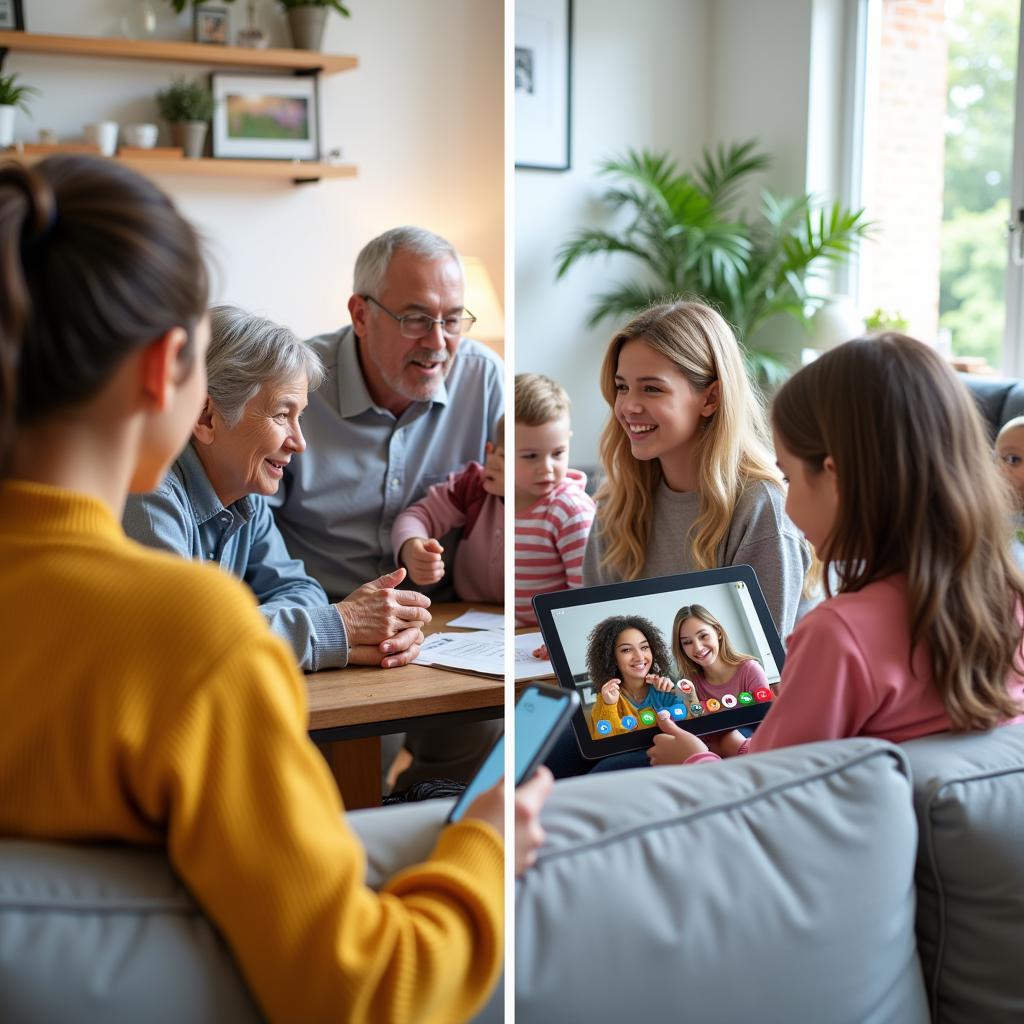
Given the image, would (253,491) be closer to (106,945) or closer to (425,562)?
(425,562)

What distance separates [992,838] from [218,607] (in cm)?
53

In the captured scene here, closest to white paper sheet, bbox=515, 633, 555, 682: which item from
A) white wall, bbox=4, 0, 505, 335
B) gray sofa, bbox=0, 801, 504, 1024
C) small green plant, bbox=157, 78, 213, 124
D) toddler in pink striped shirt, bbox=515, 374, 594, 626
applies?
toddler in pink striped shirt, bbox=515, 374, 594, 626

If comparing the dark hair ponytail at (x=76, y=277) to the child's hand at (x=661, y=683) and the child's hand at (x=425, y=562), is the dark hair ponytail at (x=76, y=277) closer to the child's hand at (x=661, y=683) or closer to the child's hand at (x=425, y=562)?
the child's hand at (x=661, y=683)

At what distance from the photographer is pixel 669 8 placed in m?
3.39

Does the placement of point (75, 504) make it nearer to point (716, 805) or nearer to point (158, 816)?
point (158, 816)

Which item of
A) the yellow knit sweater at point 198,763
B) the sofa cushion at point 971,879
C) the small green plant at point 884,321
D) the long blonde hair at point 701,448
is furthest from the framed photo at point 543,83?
the yellow knit sweater at point 198,763

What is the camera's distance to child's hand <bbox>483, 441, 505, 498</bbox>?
1282 millimetres

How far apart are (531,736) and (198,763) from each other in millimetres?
185

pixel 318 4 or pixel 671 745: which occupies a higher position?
pixel 318 4

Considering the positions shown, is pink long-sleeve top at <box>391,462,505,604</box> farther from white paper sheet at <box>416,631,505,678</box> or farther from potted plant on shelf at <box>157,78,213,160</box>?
potted plant on shelf at <box>157,78,213,160</box>

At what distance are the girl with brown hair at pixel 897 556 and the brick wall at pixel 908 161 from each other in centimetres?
269

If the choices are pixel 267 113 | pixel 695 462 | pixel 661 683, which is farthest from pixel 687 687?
pixel 267 113

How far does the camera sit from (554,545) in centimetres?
140

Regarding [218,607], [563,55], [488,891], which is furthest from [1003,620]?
[563,55]
